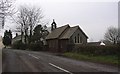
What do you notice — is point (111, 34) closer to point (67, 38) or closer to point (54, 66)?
point (67, 38)

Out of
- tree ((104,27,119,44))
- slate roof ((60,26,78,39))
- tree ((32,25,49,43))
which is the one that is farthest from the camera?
tree ((104,27,119,44))

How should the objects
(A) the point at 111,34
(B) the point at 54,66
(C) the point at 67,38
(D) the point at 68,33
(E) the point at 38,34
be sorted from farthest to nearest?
(A) the point at 111,34, (E) the point at 38,34, (D) the point at 68,33, (C) the point at 67,38, (B) the point at 54,66

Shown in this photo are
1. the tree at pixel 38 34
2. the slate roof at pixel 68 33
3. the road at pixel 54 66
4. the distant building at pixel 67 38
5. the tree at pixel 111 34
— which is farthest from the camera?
the tree at pixel 111 34

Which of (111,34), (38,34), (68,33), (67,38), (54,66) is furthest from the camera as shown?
(111,34)

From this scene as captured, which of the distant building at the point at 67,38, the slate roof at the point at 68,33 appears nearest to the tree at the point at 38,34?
the distant building at the point at 67,38

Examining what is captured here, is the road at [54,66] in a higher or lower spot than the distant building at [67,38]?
lower

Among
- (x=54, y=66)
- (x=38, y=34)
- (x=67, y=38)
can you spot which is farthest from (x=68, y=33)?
(x=54, y=66)

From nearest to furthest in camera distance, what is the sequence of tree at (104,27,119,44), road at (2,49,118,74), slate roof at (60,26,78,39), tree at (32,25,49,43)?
road at (2,49,118,74)
slate roof at (60,26,78,39)
tree at (32,25,49,43)
tree at (104,27,119,44)

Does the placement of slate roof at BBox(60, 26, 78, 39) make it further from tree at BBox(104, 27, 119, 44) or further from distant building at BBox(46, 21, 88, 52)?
tree at BBox(104, 27, 119, 44)

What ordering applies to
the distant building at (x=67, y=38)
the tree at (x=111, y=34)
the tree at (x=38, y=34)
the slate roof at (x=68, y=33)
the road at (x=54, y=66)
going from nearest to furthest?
the road at (x=54, y=66) → the distant building at (x=67, y=38) → the slate roof at (x=68, y=33) → the tree at (x=38, y=34) → the tree at (x=111, y=34)

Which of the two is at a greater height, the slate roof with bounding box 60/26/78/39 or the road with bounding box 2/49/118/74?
the slate roof with bounding box 60/26/78/39

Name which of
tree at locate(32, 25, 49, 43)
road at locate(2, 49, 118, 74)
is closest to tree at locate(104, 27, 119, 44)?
tree at locate(32, 25, 49, 43)

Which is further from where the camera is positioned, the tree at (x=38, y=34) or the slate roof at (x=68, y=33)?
the tree at (x=38, y=34)

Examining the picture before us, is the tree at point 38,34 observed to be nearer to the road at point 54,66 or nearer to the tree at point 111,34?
the tree at point 111,34
